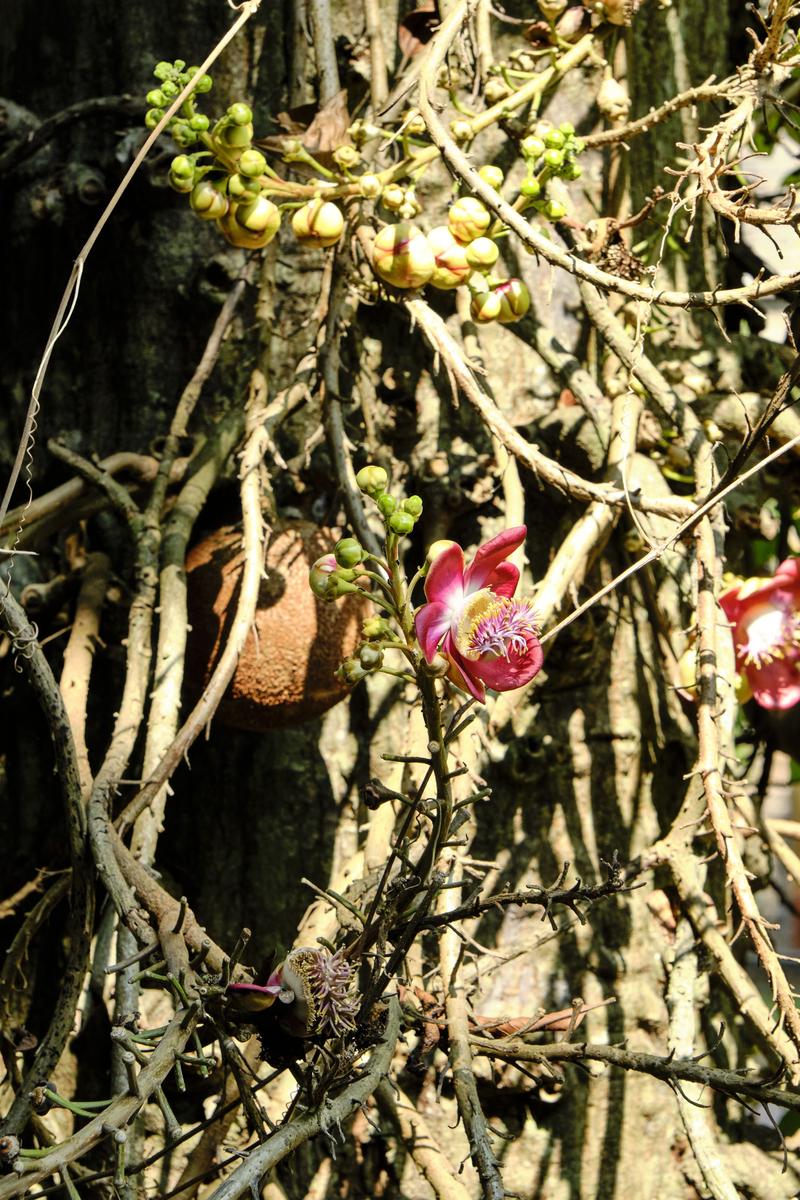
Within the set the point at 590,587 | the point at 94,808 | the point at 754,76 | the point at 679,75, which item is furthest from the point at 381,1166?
the point at 679,75

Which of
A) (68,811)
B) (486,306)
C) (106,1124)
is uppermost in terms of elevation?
(486,306)

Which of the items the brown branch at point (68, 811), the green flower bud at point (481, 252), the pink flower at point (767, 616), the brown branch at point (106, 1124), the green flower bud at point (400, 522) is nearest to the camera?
the brown branch at point (106, 1124)

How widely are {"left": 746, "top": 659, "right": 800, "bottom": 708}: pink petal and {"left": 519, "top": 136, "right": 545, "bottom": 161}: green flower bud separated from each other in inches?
21.1

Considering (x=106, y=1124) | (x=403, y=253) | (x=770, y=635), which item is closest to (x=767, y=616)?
(x=770, y=635)

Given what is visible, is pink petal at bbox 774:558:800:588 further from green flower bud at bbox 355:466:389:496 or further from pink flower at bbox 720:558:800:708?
green flower bud at bbox 355:466:389:496

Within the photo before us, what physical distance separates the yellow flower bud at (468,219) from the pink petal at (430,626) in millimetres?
422

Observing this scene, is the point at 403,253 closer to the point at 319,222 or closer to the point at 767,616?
the point at 319,222

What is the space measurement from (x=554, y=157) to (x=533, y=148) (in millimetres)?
32

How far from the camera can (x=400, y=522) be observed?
0.66 metres

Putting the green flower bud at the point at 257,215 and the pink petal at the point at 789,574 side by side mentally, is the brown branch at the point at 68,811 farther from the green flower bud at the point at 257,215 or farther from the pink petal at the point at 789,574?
the pink petal at the point at 789,574

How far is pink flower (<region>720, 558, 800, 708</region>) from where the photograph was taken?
117 centimetres

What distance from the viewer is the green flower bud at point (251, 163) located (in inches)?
37.4

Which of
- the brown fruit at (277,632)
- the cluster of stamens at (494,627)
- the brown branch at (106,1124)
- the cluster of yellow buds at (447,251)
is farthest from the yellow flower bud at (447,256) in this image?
the brown branch at (106,1124)

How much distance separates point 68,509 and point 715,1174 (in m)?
0.80
